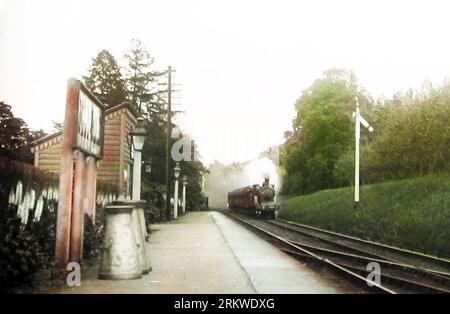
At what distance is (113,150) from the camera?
76.9ft

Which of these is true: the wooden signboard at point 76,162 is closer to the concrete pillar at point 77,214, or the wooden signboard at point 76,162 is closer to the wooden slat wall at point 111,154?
the concrete pillar at point 77,214

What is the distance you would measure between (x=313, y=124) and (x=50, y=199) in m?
38.9

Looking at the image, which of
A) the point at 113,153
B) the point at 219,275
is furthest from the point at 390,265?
the point at 113,153

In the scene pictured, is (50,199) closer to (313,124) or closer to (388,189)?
(388,189)

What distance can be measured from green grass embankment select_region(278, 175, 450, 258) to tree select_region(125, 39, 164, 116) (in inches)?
1115

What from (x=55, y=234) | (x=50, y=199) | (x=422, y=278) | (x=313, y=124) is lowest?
(x=422, y=278)

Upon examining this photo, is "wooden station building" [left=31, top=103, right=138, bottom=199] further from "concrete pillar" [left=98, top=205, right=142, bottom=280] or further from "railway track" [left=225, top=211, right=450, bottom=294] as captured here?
"concrete pillar" [left=98, top=205, right=142, bottom=280]

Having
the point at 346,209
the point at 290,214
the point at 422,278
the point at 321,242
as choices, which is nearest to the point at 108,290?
the point at 422,278

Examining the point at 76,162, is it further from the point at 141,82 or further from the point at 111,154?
the point at 141,82

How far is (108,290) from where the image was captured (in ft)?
25.9

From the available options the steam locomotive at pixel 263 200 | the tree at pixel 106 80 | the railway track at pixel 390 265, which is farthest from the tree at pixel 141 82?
the railway track at pixel 390 265

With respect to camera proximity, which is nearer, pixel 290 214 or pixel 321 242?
pixel 321 242
